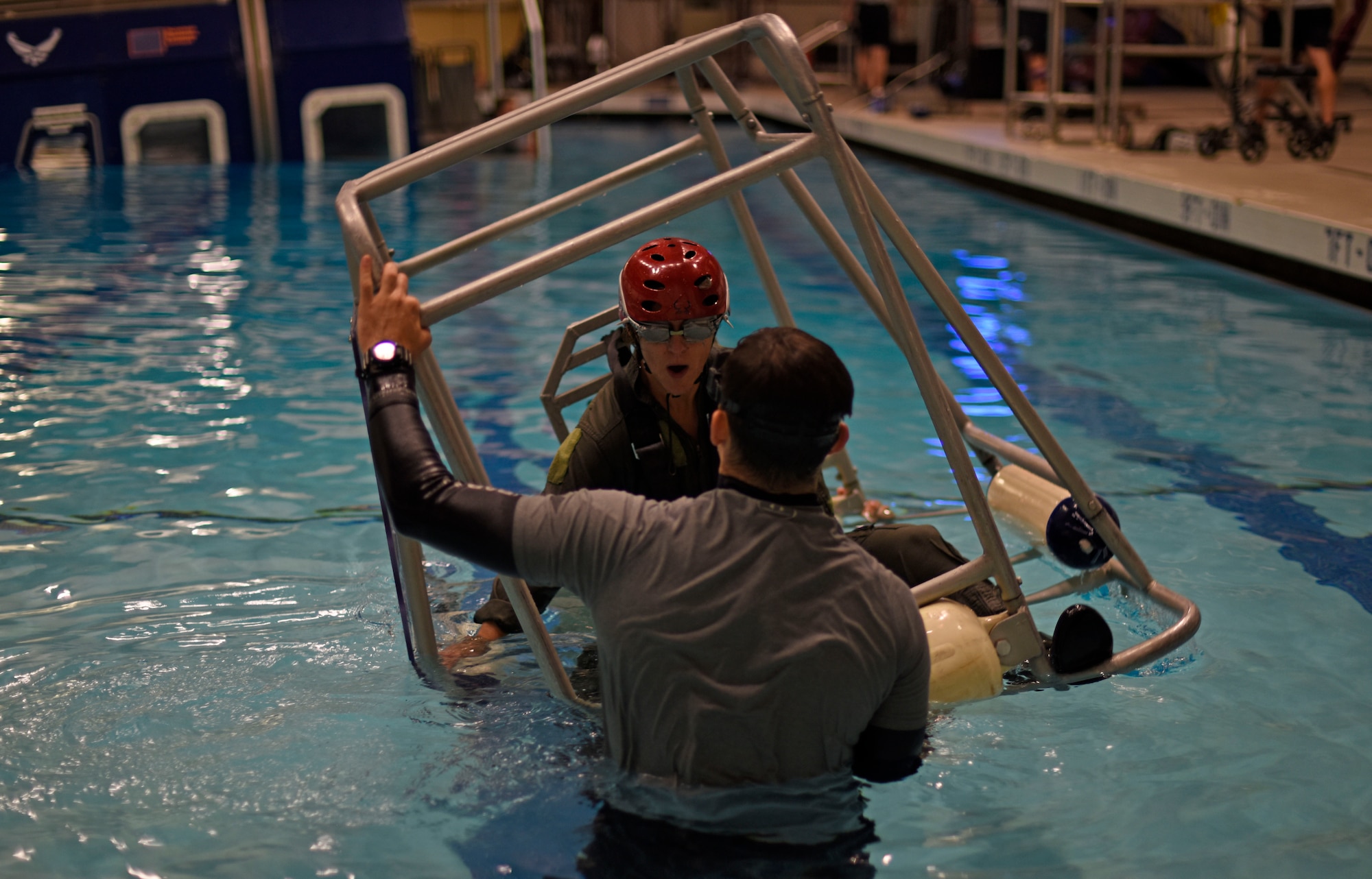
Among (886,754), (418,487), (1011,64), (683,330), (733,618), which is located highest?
(1011,64)

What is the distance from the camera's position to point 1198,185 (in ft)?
34.7

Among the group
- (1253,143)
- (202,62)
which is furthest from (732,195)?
(202,62)

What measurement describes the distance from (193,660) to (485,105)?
18.1 metres

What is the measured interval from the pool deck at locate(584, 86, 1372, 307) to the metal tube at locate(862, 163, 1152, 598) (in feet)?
18.8

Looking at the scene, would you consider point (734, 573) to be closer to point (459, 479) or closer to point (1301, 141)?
point (459, 479)

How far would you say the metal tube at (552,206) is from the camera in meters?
3.04

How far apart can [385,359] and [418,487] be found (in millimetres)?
338

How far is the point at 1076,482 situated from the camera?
132 inches

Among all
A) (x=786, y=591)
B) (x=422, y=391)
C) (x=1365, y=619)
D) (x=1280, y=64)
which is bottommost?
(x=1365, y=619)

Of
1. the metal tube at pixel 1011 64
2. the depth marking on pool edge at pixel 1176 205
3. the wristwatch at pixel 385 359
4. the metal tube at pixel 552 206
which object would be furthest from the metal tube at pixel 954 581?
the metal tube at pixel 1011 64

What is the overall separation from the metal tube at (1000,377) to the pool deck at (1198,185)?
5.73m

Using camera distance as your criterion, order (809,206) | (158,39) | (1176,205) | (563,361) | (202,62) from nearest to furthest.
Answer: (809,206), (563,361), (1176,205), (158,39), (202,62)

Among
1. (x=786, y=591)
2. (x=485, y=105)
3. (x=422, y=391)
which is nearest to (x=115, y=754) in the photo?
(x=422, y=391)

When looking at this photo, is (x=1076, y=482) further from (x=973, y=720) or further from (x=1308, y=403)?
(x=1308, y=403)
